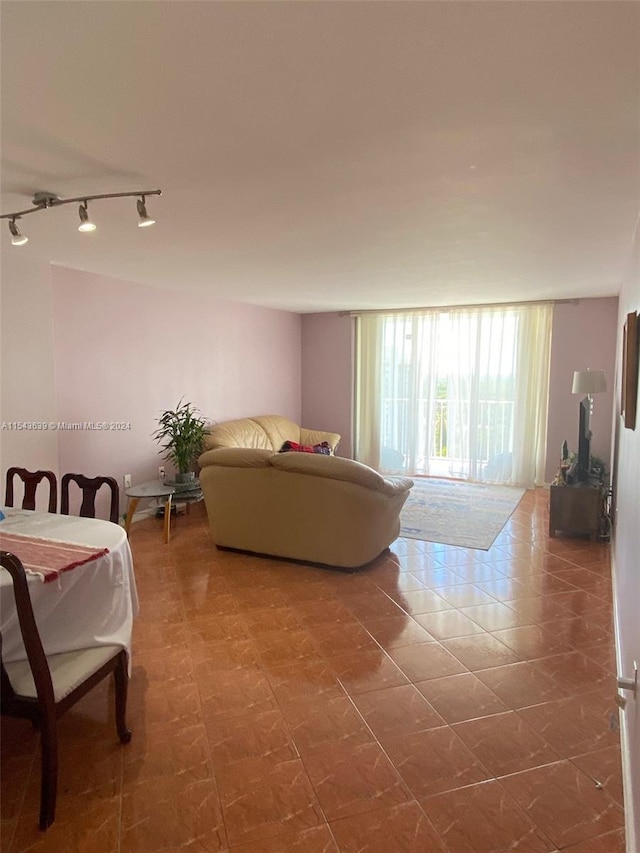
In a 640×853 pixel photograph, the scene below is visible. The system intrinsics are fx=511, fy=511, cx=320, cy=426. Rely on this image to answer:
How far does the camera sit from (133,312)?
4781 mm

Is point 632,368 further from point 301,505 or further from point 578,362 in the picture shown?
point 578,362

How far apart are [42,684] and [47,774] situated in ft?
0.98

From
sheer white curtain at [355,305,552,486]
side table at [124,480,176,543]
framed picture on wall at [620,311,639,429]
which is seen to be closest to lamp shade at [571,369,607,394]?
sheer white curtain at [355,305,552,486]

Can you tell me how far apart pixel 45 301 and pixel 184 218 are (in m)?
1.82

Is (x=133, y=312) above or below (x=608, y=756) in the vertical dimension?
above

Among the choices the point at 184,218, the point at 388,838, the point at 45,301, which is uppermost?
the point at 184,218

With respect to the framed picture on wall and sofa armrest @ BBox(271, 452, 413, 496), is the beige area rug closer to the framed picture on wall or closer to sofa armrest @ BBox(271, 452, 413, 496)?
sofa armrest @ BBox(271, 452, 413, 496)

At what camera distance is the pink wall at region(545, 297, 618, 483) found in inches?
227

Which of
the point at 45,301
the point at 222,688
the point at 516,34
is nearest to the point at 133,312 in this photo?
the point at 45,301

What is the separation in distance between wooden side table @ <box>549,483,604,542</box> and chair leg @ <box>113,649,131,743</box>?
3710 millimetres

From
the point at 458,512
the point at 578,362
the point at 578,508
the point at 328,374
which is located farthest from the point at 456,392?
the point at 578,508

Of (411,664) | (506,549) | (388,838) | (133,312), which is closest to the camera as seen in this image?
(388,838)

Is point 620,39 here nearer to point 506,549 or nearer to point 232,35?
point 232,35

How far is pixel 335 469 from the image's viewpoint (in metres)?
3.54
